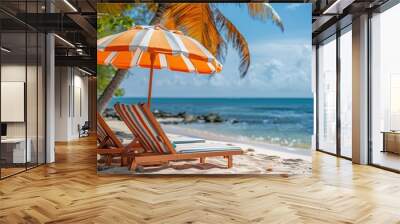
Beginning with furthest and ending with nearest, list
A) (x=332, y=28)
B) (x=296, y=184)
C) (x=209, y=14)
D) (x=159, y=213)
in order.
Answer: (x=332, y=28)
(x=209, y=14)
(x=296, y=184)
(x=159, y=213)

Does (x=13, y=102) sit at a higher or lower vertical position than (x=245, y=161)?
higher

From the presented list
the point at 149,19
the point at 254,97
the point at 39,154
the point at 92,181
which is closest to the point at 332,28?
the point at 254,97

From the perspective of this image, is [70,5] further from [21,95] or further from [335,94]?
[335,94]

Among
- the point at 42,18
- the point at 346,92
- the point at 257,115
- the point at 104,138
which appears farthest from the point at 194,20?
the point at 346,92

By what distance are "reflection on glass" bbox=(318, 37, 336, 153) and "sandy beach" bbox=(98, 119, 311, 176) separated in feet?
11.6

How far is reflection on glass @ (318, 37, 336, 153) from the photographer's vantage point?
9672 millimetres

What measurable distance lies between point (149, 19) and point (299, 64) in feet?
8.09

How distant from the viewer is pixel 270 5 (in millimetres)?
6426

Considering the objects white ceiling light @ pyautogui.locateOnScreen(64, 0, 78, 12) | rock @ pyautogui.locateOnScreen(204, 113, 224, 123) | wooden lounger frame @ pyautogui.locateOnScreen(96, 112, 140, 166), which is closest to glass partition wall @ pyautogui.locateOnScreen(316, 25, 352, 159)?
rock @ pyautogui.locateOnScreen(204, 113, 224, 123)

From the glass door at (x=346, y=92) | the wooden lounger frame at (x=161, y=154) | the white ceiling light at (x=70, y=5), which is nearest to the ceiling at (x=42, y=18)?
the white ceiling light at (x=70, y=5)

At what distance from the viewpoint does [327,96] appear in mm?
10078

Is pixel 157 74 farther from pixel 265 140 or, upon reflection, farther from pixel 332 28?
pixel 332 28

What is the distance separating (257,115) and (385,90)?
2.46m

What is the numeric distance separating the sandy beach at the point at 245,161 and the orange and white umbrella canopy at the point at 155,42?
1.18 m
